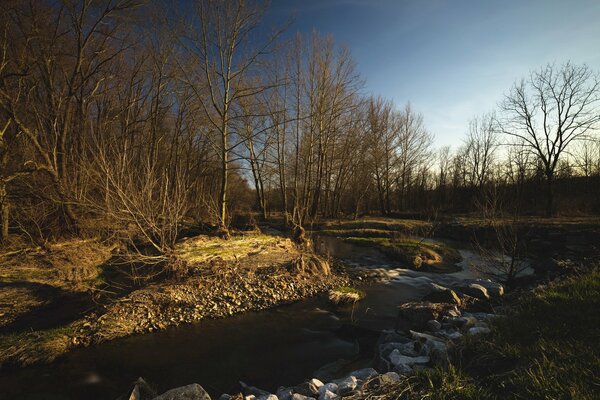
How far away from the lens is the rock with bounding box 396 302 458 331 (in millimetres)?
6609

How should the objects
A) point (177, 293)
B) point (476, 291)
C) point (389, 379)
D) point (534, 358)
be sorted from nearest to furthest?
point (534, 358), point (389, 379), point (177, 293), point (476, 291)

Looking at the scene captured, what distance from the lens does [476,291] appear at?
27.4ft

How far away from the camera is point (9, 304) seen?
665cm

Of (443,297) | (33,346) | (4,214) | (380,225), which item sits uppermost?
(4,214)

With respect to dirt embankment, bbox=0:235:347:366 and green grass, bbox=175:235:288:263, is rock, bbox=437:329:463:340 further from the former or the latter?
green grass, bbox=175:235:288:263

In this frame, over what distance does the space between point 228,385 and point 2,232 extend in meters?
8.97

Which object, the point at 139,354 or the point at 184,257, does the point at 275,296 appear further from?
the point at 139,354

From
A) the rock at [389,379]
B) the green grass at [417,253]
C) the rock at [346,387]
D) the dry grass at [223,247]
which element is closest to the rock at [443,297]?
the rock at [389,379]

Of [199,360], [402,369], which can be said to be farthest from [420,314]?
[199,360]

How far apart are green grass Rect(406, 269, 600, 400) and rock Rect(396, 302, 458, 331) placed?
2001 millimetres

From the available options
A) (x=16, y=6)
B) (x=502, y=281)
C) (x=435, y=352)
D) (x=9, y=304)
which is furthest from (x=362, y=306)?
(x=16, y=6)

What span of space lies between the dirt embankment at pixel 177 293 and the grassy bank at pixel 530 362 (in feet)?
18.2

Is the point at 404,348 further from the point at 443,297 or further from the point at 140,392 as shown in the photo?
the point at 140,392

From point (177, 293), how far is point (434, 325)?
20.9 ft
